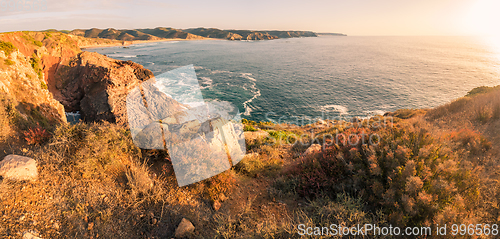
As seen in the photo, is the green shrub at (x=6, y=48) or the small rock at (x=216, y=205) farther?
the green shrub at (x=6, y=48)

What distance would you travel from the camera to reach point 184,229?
11.8ft

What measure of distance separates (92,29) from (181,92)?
191 m

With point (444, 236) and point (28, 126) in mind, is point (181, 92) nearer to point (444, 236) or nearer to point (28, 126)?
point (28, 126)

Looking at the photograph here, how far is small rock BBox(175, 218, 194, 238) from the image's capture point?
3.54 m

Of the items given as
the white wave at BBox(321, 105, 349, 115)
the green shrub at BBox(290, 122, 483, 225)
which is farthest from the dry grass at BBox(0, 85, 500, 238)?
the white wave at BBox(321, 105, 349, 115)

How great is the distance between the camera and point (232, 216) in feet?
13.3

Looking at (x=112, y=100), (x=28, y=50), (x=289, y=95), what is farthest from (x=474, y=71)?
(x=28, y=50)

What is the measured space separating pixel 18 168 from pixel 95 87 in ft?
47.3

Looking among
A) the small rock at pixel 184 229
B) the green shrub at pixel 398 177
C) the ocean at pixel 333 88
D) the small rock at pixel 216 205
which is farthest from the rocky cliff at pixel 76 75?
the green shrub at pixel 398 177

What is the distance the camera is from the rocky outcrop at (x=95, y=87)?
14055 millimetres

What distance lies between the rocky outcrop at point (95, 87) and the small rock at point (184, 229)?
12.8m

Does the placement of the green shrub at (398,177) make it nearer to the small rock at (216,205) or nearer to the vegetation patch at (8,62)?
the small rock at (216,205)

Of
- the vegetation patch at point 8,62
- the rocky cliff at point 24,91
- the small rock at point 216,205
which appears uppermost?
the vegetation patch at point 8,62

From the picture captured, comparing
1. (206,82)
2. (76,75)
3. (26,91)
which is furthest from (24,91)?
(206,82)
